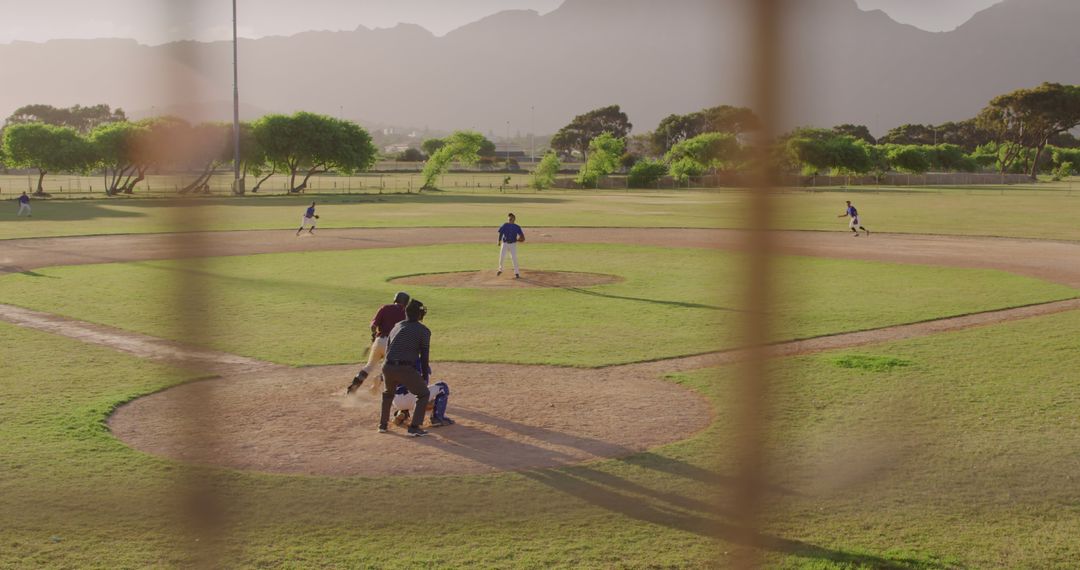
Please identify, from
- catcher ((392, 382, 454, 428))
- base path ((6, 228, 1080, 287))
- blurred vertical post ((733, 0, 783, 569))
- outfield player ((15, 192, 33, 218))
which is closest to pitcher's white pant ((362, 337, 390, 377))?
catcher ((392, 382, 454, 428))

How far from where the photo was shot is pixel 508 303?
27844 mm

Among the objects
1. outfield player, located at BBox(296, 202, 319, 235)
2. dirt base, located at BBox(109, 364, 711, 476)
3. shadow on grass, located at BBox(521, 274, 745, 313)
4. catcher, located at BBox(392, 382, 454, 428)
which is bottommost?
dirt base, located at BBox(109, 364, 711, 476)

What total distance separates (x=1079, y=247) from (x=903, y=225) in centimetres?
1547

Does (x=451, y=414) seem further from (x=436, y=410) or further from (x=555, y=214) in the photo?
(x=555, y=214)

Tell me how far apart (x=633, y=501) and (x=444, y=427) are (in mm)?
4410

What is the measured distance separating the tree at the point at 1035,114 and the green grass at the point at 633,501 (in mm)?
146082

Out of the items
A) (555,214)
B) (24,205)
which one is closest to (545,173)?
(555,214)

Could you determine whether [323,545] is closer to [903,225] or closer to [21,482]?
[21,482]

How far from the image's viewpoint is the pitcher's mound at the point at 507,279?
104 ft

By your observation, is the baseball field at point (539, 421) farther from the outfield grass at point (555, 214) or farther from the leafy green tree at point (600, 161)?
the leafy green tree at point (600, 161)

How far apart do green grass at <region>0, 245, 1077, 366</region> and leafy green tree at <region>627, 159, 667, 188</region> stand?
84881 millimetres

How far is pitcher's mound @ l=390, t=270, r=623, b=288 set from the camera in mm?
31672

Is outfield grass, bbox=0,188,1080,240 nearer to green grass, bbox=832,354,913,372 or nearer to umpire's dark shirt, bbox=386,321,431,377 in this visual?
green grass, bbox=832,354,913,372

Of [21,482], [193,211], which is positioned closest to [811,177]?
[193,211]
